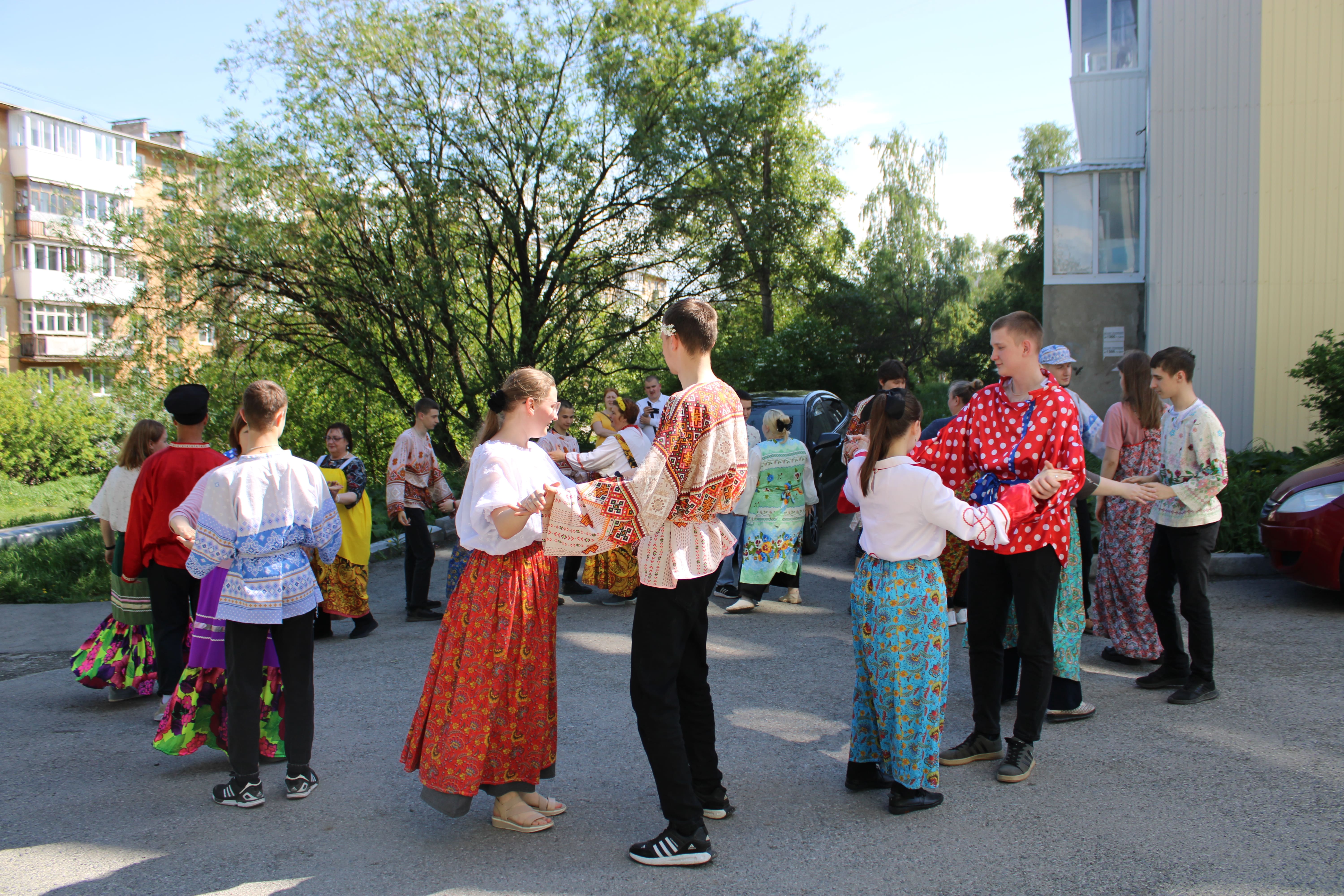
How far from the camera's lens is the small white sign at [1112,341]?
15.4 m

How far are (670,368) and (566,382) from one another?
38.6 feet

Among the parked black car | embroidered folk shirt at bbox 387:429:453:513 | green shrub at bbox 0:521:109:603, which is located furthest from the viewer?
the parked black car

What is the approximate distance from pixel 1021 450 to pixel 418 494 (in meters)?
4.88

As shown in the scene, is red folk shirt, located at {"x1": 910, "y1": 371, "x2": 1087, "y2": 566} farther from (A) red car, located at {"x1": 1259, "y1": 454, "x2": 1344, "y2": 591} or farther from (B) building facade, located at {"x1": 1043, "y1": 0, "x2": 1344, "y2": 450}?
(B) building facade, located at {"x1": 1043, "y1": 0, "x2": 1344, "y2": 450}

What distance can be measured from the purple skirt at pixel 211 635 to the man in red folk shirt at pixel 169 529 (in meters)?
0.54

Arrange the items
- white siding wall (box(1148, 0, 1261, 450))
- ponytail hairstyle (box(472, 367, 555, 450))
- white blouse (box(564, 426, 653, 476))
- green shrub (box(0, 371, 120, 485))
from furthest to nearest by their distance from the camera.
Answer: green shrub (box(0, 371, 120, 485)), white siding wall (box(1148, 0, 1261, 450)), white blouse (box(564, 426, 653, 476)), ponytail hairstyle (box(472, 367, 555, 450))

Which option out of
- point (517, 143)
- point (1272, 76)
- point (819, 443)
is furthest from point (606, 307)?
point (1272, 76)

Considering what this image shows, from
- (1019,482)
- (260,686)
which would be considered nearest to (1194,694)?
(1019,482)

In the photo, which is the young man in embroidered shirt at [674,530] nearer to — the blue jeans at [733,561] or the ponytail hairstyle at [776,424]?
the ponytail hairstyle at [776,424]

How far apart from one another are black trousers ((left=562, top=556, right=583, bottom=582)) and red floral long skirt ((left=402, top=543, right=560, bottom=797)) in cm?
458

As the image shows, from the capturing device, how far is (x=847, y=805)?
147 inches

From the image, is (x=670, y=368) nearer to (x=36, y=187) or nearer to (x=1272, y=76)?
(x=1272, y=76)

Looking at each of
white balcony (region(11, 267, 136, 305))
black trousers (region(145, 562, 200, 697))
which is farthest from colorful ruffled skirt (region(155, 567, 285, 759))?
white balcony (region(11, 267, 136, 305))

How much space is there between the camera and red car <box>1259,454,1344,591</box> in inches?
253
